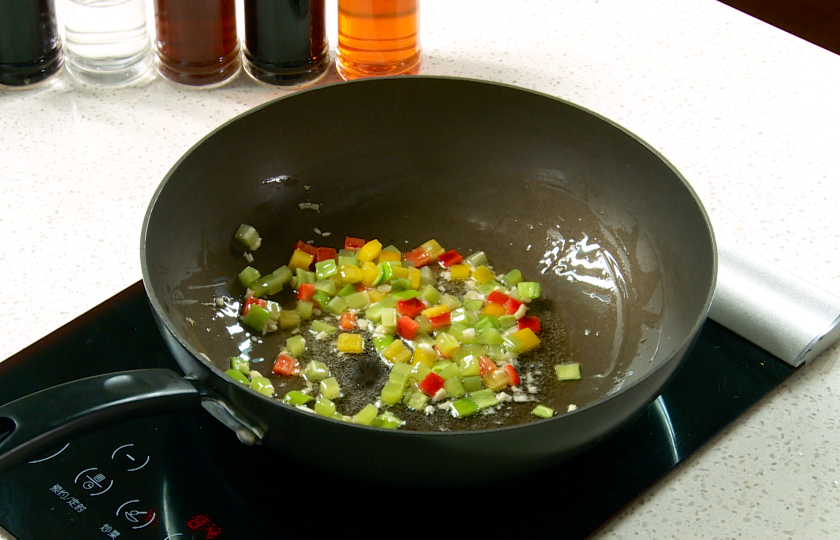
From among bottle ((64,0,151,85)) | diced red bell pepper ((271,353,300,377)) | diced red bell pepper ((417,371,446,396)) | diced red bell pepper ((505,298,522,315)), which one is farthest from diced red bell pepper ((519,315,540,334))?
bottle ((64,0,151,85))

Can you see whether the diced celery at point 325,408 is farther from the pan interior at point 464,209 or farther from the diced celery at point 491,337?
the diced celery at point 491,337

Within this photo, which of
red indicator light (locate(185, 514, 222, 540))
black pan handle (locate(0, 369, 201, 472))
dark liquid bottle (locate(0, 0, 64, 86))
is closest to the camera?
black pan handle (locate(0, 369, 201, 472))

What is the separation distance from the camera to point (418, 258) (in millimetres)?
883

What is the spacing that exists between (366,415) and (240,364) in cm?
13

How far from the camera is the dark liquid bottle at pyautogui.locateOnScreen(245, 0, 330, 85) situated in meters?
1.01

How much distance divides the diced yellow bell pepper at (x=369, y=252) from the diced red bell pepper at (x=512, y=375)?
0.20 m

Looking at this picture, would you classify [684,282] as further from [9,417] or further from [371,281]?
[9,417]

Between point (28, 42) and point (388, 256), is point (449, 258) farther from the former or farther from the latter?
point (28, 42)

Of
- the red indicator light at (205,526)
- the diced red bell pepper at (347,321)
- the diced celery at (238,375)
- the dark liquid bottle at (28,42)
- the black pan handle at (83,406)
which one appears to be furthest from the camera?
the dark liquid bottle at (28,42)

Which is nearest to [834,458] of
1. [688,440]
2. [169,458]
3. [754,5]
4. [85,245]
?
[688,440]

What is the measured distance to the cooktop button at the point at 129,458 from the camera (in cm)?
64

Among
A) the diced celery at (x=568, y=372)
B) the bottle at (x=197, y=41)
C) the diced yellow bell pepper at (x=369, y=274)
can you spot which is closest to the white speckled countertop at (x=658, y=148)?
the bottle at (x=197, y=41)

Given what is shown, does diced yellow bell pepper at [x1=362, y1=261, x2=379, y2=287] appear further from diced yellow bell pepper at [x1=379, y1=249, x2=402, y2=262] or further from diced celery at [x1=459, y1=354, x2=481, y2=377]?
diced celery at [x1=459, y1=354, x2=481, y2=377]

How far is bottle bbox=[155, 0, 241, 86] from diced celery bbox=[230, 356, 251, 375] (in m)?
0.47
